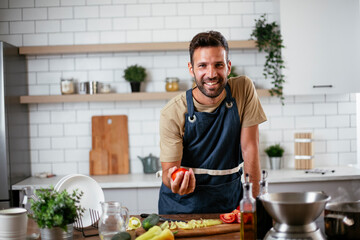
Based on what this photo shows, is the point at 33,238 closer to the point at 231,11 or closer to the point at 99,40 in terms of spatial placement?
the point at 99,40

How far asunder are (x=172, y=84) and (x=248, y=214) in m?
2.84

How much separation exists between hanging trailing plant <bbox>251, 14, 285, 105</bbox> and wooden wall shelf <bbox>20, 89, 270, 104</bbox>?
0.56 feet

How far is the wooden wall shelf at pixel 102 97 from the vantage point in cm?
448

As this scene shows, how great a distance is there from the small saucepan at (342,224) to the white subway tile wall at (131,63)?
298 cm

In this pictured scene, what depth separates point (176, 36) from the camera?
4746mm

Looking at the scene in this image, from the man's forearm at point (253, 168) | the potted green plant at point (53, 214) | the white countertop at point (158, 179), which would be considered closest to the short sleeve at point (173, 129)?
the man's forearm at point (253, 168)

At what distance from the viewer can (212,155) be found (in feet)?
9.27

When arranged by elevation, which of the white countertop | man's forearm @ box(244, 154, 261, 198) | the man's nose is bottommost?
the white countertop

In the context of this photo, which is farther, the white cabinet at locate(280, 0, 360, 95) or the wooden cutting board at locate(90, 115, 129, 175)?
the wooden cutting board at locate(90, 115, 129, 175)

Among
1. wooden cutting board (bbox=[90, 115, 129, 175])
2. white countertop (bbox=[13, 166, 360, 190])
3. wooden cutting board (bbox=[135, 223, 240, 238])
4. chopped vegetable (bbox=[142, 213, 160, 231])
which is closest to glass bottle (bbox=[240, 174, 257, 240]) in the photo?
wooden cutting board (bbox=[135, 223, 240, 238])

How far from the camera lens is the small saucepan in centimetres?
179

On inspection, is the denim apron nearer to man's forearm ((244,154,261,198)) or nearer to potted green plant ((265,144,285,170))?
man's forearm ((244,154,261,198))

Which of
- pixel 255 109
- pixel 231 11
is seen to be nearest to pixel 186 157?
pixel 255 109

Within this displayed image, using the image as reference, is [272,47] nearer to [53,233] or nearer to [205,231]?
[205,231]
